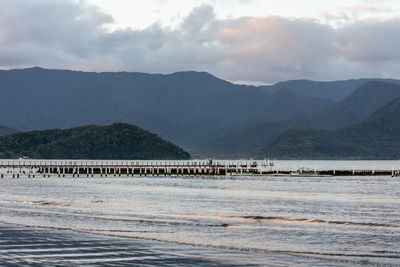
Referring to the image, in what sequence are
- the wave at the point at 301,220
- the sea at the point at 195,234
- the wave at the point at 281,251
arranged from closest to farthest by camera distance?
the sea at the point at 195,234 → the wave at the point at 281,251 → the wave at the point at 301,220

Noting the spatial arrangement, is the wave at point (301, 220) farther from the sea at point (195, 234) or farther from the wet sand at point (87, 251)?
the wet sand at point (87, 251)

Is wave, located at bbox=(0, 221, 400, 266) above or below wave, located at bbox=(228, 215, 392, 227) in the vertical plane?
below

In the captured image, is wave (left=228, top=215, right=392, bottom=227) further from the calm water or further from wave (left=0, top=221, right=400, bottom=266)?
wave (left=0, top=221, right=400, bottom=266)

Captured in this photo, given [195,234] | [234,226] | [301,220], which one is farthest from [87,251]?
[301,220]

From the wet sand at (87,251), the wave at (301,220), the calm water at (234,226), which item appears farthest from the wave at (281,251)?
the wave at (301,220)

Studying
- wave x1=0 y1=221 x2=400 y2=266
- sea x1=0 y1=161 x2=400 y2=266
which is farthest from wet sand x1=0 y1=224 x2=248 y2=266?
wave x1=0 y1=221 x2=400 y2=266

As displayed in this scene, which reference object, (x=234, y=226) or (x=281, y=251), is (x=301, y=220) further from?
(x=281, y=251)

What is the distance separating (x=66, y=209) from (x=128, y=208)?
638 centimetres

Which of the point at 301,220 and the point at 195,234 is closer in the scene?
the point at 195,234

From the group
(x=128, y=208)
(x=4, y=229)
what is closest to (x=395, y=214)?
(x=128, y=208)

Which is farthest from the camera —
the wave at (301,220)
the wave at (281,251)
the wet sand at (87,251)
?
the wave at (301,220)

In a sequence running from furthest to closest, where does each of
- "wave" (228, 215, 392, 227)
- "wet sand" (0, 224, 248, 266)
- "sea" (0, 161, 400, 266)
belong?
"wave" (228, 215, 392, 227)
"sea" (0, 161, 400, 266)
"wet sand" (0, 224, 248, 266)

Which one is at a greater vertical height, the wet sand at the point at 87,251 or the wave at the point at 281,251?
the wet sand at the point at 87,251

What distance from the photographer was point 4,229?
4169 cm
